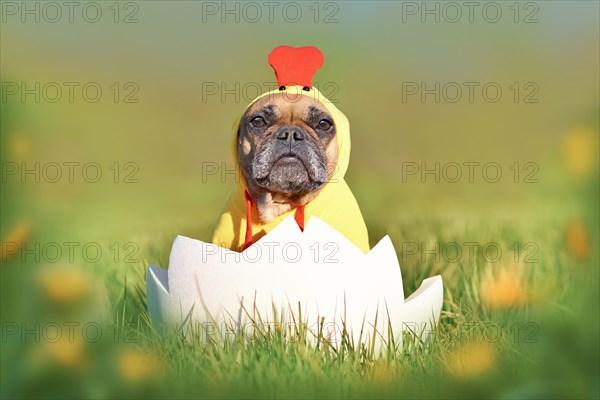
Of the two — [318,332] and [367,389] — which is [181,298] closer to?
[318,332]

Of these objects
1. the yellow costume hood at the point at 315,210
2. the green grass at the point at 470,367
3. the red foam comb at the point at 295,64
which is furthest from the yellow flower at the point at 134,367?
the red foam comb at the point at 295,64

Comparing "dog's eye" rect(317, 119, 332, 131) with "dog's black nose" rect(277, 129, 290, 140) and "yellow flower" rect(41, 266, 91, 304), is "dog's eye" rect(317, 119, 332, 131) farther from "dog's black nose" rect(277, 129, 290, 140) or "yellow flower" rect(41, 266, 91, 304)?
"yellow flower" rect(41, 266, 91, 304)

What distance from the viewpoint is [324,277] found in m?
1.87

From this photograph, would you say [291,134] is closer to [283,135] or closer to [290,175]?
[283,135]

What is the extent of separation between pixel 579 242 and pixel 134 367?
37 centimetres

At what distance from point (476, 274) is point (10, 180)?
5.74 feet

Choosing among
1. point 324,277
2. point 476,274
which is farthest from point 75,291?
point 476,274

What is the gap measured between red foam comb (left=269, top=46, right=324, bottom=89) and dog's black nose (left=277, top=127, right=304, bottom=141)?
0.65 ft

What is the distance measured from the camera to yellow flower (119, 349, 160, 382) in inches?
21.0

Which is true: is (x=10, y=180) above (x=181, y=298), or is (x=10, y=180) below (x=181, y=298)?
above

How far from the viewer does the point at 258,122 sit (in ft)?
9.57

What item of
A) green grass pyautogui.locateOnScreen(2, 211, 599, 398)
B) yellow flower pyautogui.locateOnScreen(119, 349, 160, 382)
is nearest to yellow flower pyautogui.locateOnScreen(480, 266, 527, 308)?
green grass pyautogui.locateOnScreen(2, 211, 599, 398)

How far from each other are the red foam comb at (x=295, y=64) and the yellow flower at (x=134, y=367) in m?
2.14

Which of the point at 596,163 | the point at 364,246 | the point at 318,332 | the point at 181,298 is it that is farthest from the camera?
the point at 364,246
